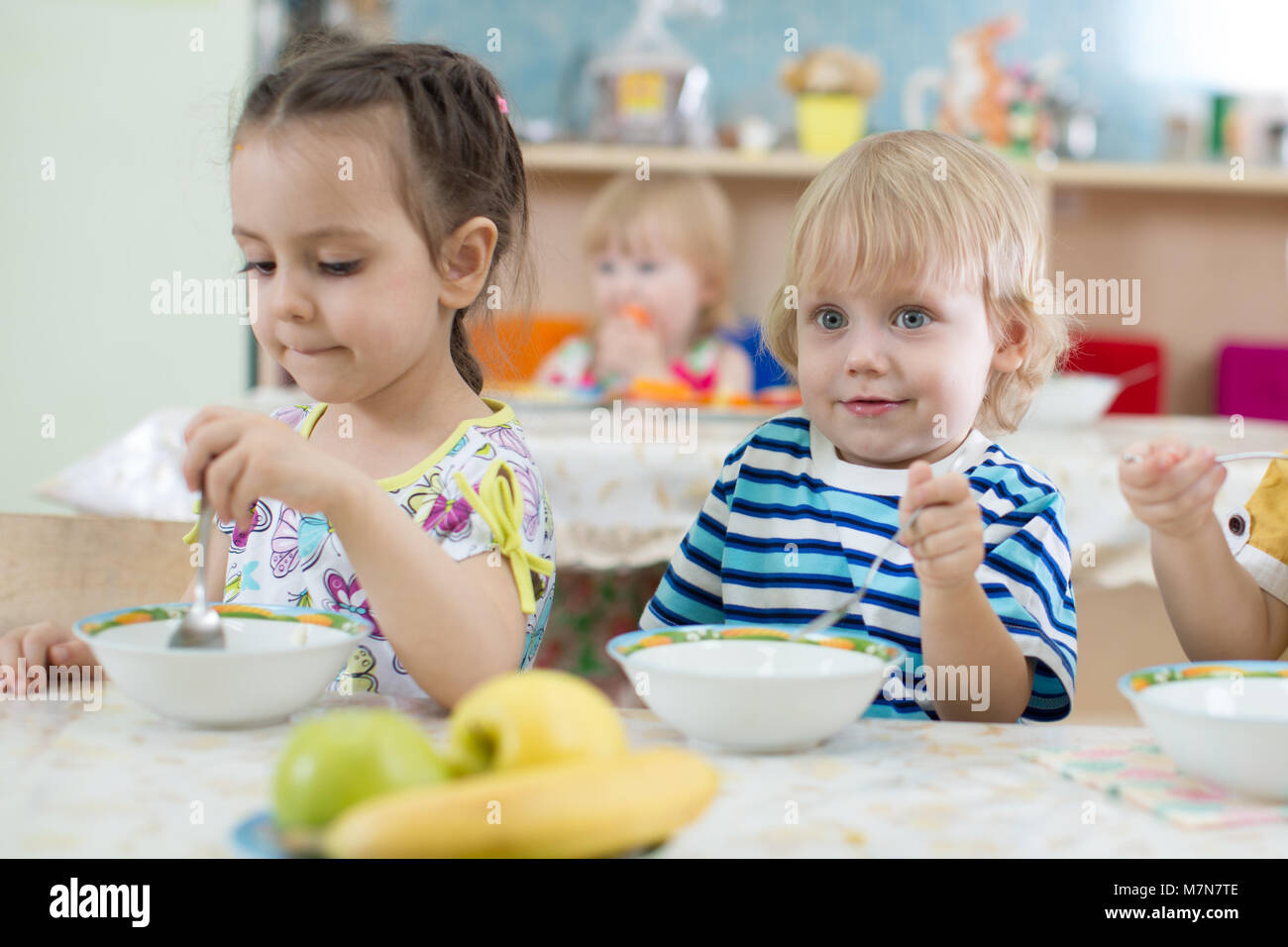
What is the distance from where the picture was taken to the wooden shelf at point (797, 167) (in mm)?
3332

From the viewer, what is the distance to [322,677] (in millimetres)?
708

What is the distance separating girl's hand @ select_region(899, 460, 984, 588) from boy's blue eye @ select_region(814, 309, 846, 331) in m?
0.26

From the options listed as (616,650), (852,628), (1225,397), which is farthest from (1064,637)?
(1225,397)

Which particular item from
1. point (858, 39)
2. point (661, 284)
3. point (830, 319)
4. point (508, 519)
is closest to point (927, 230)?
point (830, 319)

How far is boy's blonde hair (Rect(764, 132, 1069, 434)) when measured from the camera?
3.18 ft

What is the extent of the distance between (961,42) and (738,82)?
0.66 meters

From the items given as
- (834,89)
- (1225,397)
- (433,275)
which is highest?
(834,89)

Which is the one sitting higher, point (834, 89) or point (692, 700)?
point (834, 89)

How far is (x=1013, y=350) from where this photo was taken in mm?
1058

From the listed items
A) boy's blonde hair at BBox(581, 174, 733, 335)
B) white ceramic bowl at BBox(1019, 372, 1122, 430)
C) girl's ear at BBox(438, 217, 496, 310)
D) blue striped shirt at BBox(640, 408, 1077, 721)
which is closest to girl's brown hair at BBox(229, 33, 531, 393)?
girl's ear at BBox(438, 217, 496, 310)

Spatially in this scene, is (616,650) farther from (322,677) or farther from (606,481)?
(606,481)

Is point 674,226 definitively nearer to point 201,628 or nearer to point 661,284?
point 661,284

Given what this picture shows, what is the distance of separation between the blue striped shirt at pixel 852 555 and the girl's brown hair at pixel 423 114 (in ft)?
0.93

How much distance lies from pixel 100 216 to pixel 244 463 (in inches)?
91.2
